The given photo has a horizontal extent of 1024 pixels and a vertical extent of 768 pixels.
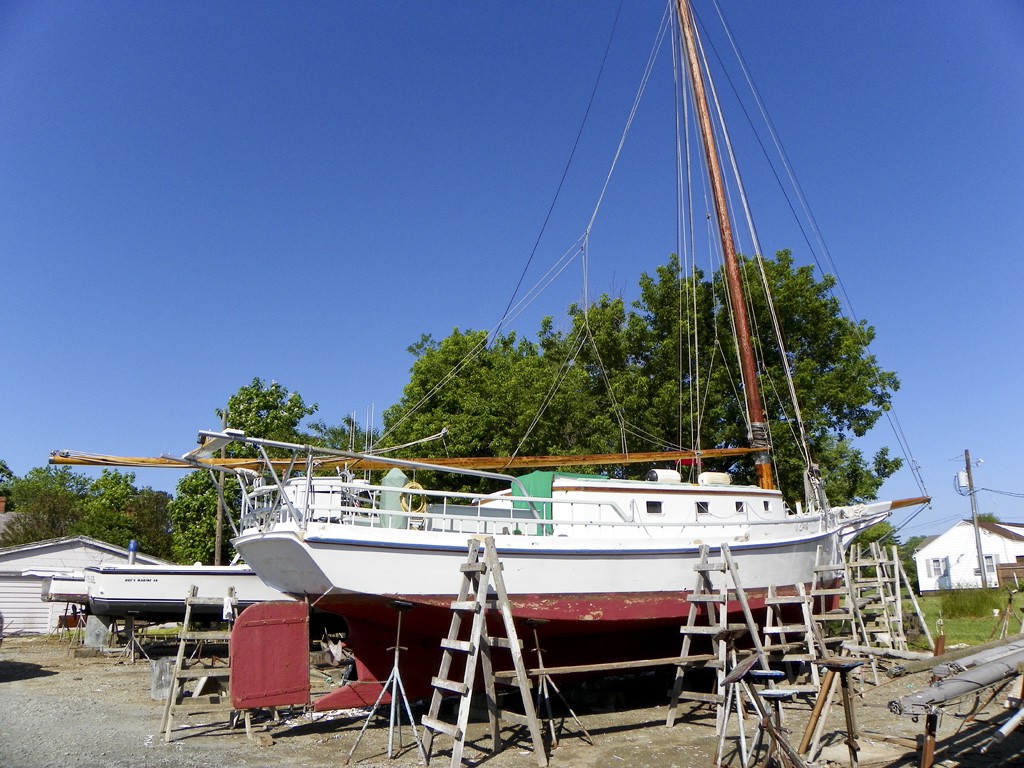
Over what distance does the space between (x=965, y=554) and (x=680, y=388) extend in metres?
35.1

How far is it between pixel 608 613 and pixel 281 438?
20.6 m

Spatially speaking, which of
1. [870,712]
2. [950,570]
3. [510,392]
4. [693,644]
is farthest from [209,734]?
[950,570]

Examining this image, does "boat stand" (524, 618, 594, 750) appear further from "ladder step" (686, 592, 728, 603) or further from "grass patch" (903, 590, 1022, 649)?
"grass patch" (903, 590, 1022, 649)

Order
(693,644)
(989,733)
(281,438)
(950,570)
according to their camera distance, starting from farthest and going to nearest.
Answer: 1. (950,570)
2. (281,438)
3. (693,644)
4. (989,733)

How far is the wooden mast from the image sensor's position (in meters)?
17.9

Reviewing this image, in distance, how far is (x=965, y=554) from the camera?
48.2 metres

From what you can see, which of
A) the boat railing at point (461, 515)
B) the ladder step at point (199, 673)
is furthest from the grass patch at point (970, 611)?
the ladder step at point (199, 673)

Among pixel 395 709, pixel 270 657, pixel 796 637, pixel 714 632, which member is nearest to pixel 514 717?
pixel 395 709

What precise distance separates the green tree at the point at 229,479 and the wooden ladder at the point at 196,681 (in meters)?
13.5

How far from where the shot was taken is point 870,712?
12070 mm

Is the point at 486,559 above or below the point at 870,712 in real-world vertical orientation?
above

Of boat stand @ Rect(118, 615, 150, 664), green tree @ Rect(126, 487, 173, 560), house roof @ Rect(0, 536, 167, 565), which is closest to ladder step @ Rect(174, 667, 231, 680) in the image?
boat stand @ Rect(118, 615, 150, 664)

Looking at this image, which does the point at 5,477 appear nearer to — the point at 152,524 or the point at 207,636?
the point at 152,524

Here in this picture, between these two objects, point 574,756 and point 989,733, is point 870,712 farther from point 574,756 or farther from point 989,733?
point 574,756
